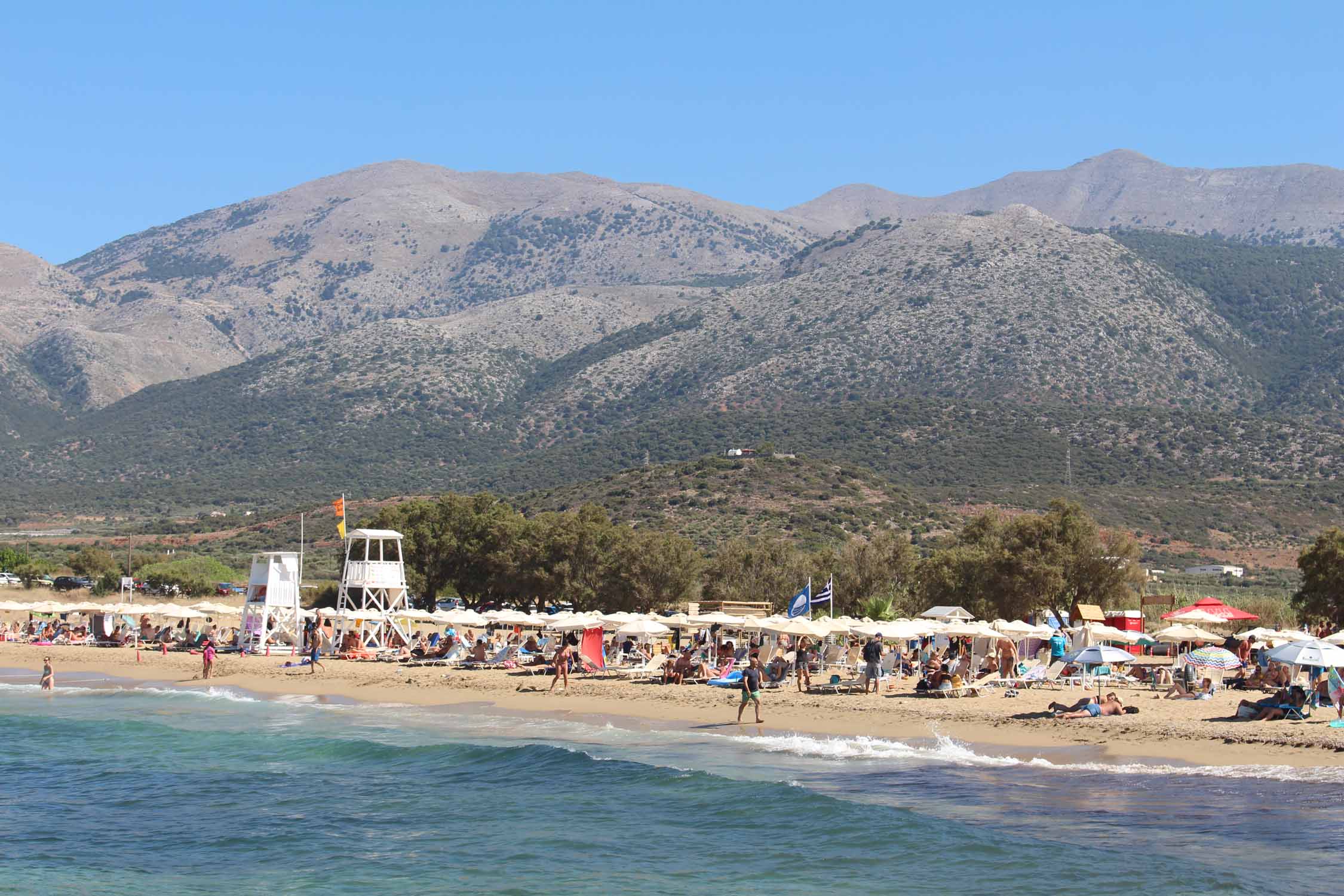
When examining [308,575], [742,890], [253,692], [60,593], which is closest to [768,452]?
[308,575]

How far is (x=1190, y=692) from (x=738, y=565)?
2405cm

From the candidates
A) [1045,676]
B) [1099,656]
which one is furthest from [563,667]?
[1099,656]

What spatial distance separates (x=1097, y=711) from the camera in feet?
75.8

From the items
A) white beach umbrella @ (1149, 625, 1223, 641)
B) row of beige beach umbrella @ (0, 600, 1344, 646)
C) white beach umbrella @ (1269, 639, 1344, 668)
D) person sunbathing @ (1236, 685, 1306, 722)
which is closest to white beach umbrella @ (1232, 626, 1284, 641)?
row of beige beach umbrella @ (0, 600, 1344, 646)

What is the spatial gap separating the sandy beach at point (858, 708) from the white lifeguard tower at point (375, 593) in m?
2.51

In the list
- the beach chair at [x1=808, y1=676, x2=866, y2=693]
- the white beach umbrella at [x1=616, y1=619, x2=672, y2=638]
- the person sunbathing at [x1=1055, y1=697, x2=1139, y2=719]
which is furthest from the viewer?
the white beach umbrella at [x1=616, y1=619, x2=672, y2=638]

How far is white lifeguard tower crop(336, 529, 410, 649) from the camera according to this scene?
130 ft

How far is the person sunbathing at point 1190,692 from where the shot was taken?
26.1 m

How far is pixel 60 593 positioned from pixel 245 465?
54.9 metres

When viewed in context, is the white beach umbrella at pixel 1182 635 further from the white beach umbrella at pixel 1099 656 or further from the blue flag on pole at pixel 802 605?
the blue flag on pole at pixel 802 605

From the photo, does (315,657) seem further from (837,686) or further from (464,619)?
(837,686)

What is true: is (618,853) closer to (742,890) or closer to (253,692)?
(742,890)

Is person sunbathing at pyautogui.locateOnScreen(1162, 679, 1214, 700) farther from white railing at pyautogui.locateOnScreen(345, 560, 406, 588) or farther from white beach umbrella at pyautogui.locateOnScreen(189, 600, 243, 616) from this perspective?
white beach umbrella at pyautogui.locateOnScreen(189, 600, 243, 616)

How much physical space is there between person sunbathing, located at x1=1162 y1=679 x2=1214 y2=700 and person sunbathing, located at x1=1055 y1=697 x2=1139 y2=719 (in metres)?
3.10
